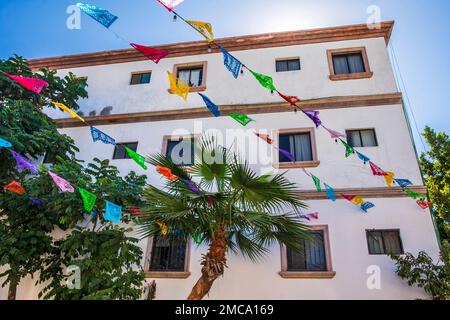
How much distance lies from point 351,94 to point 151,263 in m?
8.65

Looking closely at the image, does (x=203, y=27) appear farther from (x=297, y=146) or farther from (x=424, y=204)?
(x=424, y=204)

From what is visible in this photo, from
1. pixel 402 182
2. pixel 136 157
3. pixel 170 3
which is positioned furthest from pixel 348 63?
pixel 136 157

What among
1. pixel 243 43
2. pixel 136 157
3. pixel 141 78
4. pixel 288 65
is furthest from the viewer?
pixel 141 78

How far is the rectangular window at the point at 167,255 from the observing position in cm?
848

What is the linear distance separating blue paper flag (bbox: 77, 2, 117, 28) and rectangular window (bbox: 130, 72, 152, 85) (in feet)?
23.9

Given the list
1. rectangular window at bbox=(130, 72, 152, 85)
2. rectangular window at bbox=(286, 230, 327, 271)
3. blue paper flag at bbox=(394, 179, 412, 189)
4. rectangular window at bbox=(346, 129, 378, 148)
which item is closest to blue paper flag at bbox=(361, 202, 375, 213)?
blue paper flag at bbox=(394, 179, 412, 189)

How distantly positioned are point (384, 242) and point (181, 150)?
6.94m

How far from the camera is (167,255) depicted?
8.67 meters

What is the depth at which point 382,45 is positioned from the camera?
10.9 m

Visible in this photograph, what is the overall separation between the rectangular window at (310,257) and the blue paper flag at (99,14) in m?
6.82

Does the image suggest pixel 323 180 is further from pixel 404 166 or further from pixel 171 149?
pixel 171 149

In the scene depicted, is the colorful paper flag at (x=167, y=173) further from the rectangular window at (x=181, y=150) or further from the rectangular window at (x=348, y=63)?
the rectangular window at (x=348, y=63)

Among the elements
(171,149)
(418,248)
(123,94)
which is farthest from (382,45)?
(123,94)

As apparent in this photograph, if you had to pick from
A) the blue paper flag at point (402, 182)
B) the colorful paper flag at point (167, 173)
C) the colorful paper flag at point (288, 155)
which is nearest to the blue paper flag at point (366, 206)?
the blue paper flag at point (402, 182)
